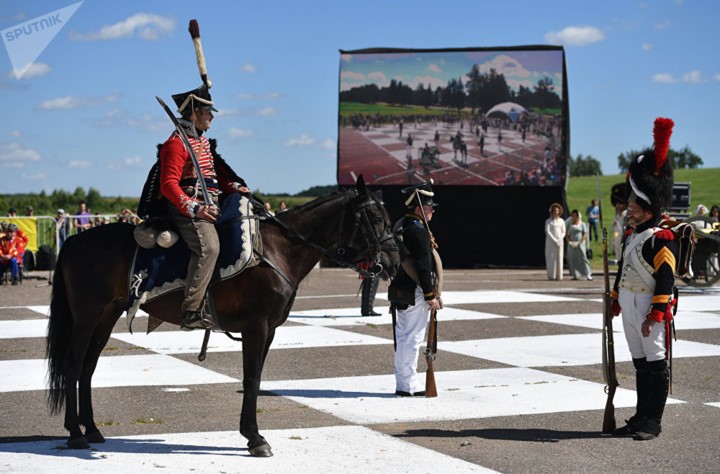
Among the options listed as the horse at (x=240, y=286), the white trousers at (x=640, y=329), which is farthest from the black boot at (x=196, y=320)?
the white trousers at (x=640, y=329)

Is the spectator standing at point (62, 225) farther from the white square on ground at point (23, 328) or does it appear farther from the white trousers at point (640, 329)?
the white trousers at point (640, 329)

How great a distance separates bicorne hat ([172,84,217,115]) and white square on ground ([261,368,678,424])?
2597mm

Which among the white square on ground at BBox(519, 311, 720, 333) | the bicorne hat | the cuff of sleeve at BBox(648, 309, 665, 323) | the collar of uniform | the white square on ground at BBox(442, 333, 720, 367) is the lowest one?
the white square on ground at BBox(442, 333, 720, 367)

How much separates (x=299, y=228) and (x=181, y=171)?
37.7 inches

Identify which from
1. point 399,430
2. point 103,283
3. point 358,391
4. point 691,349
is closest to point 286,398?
point 358,391

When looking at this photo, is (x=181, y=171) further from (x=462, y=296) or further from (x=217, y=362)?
(x=462, y=296)

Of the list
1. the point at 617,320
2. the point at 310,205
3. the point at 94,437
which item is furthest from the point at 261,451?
the point at 617,320

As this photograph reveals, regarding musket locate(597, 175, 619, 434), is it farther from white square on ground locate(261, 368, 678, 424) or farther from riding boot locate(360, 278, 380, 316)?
riding boot locate(360, 278, 380, 316)

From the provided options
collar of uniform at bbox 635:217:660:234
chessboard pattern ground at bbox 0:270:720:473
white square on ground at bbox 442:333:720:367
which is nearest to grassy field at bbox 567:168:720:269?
white square on ground at bbox 442:333:720:367

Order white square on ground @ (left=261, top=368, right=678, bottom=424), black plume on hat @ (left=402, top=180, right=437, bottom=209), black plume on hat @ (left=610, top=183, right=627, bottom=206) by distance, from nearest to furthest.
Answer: black plume on hat @ (left=610, top=183, right=627, bottom=206) → white square on ground @ (left=261, top=368, right=678, bottom=424) → black plume on hat @ (left=402, top=180, right=437, bottom=209)

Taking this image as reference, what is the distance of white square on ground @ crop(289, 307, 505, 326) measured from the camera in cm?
1475

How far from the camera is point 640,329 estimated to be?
7238mm

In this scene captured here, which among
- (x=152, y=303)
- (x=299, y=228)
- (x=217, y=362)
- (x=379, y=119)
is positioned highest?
(x=379, y=119)

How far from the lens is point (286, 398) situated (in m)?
8.71
